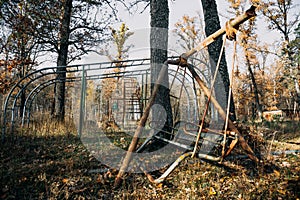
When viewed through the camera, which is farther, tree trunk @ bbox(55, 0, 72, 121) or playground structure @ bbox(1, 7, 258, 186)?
tree trunk @ bbox(55, 0, 72, 121)


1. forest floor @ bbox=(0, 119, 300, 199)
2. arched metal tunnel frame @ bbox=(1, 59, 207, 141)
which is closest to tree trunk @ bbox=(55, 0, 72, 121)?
arched metal tunnel frame @ bbox=(1, 59, 207, 141)

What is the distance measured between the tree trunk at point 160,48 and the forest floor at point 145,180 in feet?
3.86

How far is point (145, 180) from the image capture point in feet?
8.50

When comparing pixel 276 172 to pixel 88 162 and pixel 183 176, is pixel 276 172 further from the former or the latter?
pixel 88 162

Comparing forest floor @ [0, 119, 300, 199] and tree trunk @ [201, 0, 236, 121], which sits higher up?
tree trunk @ [201, 0, 236, 121]

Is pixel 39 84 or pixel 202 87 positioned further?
pixel 39 84

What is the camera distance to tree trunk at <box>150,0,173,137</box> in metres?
3.99

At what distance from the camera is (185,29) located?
2056 centimetres

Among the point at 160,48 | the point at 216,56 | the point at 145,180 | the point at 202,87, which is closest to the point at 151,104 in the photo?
the point at 202,87

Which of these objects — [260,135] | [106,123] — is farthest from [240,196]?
[106,123]

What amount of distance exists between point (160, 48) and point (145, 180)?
8.08ft

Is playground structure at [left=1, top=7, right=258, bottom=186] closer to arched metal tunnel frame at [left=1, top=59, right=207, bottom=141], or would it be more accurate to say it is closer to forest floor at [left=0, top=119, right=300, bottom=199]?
arched metal tunnel frame at [left=1, top=59, right=207, bottom=141]

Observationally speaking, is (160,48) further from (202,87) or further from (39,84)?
(39,84)

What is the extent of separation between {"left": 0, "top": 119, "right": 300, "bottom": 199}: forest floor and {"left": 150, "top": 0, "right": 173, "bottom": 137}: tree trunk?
3.86 ft
